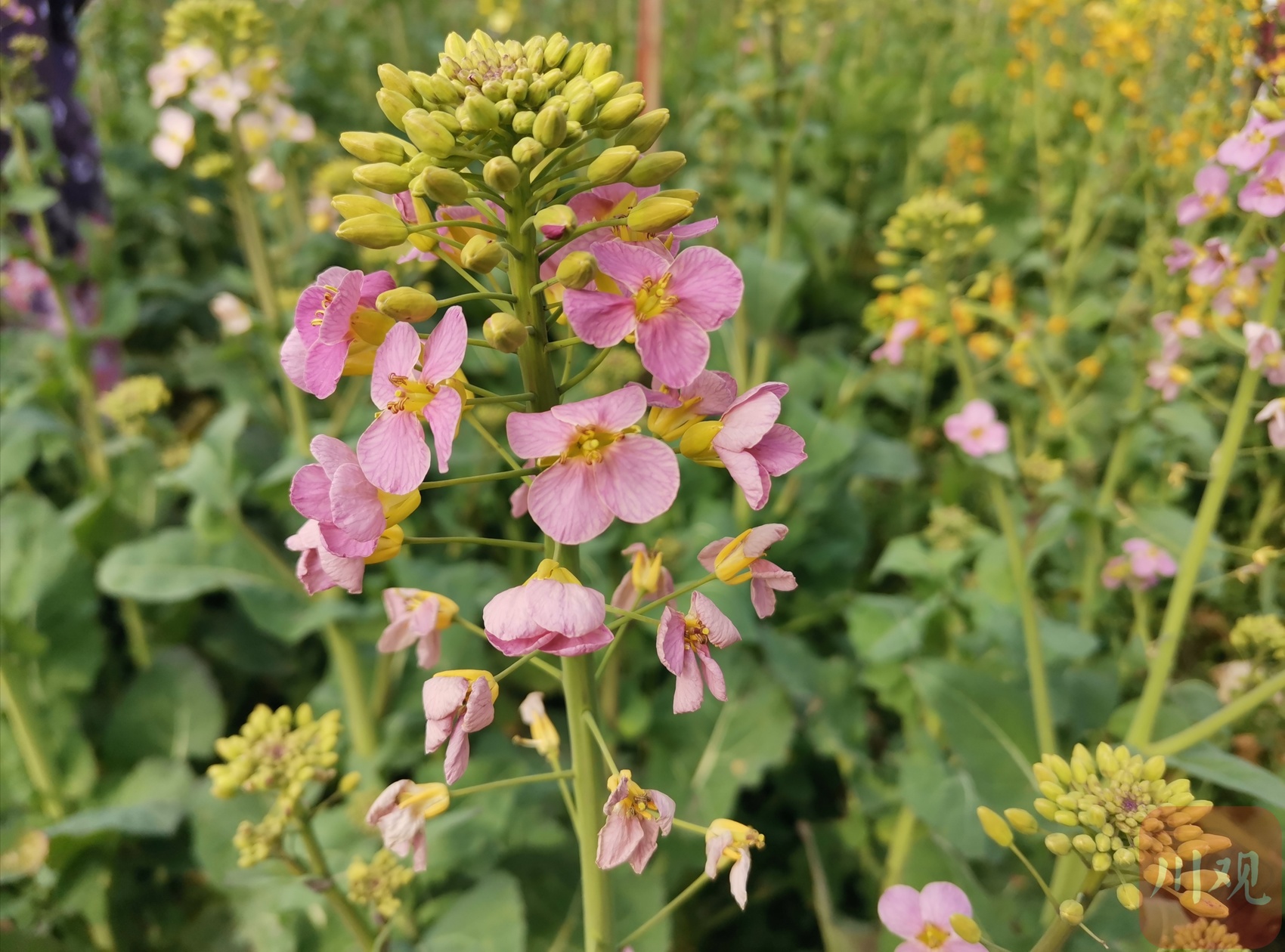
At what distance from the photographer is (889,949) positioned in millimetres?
1807

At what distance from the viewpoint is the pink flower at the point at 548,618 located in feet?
3.21

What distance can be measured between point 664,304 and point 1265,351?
151cm

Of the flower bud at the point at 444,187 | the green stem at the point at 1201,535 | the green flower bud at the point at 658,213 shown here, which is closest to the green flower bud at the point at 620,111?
the green flower bud at the point at 658,213

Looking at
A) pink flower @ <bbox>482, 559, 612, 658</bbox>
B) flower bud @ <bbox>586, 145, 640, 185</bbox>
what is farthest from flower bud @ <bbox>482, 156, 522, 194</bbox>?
pink flower @ <bbox>482, 559, 612, 658</bbox>

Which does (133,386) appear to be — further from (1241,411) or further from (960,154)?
(960,154)

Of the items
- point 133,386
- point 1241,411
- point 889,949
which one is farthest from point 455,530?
point 1241,411

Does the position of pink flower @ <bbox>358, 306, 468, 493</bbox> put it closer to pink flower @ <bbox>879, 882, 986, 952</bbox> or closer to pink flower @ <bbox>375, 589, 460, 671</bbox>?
pink flower @ <bbox>375, 589, 460, 671</bbox>

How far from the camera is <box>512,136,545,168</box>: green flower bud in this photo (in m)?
1.03

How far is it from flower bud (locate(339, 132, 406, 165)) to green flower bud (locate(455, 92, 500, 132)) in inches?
4.6

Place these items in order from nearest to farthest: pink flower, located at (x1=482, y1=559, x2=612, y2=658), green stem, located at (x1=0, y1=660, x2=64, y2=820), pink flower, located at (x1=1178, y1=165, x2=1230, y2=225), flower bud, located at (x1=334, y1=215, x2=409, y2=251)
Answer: pink flower, located at (x1=482, y1=559, x2=612, y2=658) → flower bud, located at (x1=334, y1=215, x2=409, y2=251) → pink flower, located at (x1=1178, y1=165, x2=1230, y2=225) → green stem, located at (x1=0, y1=660, x2=64, y2=820)

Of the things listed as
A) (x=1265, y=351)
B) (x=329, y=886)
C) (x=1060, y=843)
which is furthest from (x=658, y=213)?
(x=1265, y=351)

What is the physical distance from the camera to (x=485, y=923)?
186 cm

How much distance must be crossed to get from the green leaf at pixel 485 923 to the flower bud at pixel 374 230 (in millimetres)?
1521

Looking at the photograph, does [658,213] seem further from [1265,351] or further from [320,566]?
[1265,351]
